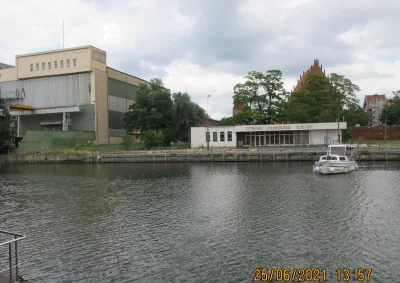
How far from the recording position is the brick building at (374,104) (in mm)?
153625

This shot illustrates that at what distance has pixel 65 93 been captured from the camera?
3216 inches

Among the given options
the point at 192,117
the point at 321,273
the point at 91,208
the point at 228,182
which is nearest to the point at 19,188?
the point at 91,208

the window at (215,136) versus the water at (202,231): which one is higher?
the window at (215,136)

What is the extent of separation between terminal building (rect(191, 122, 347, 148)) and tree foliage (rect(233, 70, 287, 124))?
14.5ft

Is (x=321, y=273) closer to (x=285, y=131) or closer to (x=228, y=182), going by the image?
(x=228, y=182)

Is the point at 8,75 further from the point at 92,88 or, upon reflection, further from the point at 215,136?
the point at 215,136

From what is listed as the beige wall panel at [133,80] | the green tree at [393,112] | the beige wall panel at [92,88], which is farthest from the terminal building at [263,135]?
the green tree at [393,112]

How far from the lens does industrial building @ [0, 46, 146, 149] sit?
260 ft

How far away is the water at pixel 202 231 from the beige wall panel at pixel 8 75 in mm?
64977

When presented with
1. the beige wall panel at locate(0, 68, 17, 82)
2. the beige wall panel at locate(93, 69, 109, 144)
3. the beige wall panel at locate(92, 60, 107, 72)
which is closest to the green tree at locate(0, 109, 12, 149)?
the beige wall panel at locate(0, 68, 17, 82)

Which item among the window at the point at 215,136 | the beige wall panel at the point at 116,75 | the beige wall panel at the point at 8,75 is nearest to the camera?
the window at the point at 215,136

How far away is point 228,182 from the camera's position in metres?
35.2
